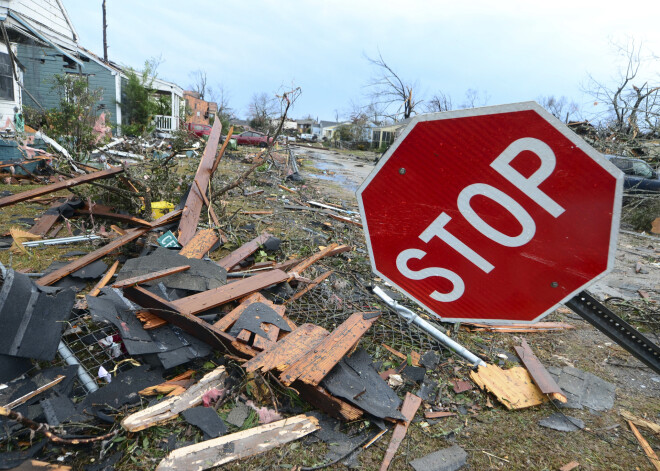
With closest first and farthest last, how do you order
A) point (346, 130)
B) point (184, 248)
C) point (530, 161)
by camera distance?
point (530, 161) < point (184, 248) < point (346, 130)

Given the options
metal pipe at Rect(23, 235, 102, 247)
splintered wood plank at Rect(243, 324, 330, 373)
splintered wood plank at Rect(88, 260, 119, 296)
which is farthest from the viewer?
metal pipe at Rect(23, 235, 102, 247)

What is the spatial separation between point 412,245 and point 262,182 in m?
10.4

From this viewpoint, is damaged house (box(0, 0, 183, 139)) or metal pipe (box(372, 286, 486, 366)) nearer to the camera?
metal pipe (box(372, 286, 486, 366))

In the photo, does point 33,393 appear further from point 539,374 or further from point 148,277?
point 539,374

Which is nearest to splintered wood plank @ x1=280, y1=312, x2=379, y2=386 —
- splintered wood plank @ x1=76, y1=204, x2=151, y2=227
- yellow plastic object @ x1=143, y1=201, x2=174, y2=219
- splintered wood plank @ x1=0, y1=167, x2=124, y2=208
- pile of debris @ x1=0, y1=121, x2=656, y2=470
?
pile of debris @ x1=0, y1=121, x2=656, y2=470

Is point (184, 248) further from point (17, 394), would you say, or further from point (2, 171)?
point (2, 171)

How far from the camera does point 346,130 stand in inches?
2267

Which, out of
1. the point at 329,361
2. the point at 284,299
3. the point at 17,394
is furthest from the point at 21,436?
the point at 284,299

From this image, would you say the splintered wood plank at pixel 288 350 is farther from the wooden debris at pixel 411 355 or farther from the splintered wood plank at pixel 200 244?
the splintered wood plank at pixel 200 244

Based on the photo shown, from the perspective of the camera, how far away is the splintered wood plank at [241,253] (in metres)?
4.49

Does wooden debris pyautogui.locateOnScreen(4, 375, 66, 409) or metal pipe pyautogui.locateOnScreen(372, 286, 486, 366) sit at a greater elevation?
metal pipe pyautogui.locateOnScreen(372, 286, 486, 366)

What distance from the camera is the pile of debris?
226 centimetres

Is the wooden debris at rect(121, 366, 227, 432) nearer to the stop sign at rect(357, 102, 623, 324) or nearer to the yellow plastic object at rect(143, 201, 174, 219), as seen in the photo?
the stop sign at rect(357, 102, 623, 324)

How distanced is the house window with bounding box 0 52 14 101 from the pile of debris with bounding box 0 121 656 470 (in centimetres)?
1085
